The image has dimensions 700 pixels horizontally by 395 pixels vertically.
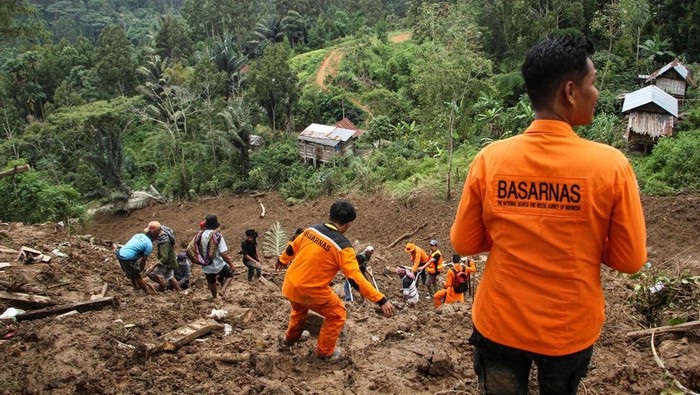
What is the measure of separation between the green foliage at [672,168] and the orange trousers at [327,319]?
38.6ft

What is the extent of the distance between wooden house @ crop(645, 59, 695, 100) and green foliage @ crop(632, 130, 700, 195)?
4.19 m

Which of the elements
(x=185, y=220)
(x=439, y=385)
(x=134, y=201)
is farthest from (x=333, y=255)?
(x=134, y=201)

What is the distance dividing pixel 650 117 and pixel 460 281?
11102 millimetres

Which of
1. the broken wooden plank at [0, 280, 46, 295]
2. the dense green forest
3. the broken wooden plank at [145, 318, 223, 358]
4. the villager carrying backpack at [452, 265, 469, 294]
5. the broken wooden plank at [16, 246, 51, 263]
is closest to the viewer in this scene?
the broken wooden plank at [145, 318, 223, 358]

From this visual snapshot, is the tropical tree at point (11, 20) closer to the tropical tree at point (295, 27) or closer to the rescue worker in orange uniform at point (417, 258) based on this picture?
the rescue worker in orange uniform at point (417, 258)

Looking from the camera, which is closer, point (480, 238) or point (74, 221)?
point (480, 238)

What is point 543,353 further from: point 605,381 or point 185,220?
point 185,220

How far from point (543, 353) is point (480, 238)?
51 centimetres

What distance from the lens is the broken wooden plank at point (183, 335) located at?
15.5 feet

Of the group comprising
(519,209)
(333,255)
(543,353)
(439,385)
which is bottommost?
(439,385)

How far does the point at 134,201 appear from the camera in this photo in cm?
2403

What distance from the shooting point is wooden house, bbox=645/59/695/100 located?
17406mm

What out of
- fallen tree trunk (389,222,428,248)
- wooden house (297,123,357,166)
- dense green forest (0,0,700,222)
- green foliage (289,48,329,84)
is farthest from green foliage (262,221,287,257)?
green foliage (289,48,329,84)

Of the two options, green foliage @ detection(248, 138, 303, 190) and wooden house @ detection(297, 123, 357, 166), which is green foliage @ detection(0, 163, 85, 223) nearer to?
green foliage @ detection(248, 138, 303, 190)
